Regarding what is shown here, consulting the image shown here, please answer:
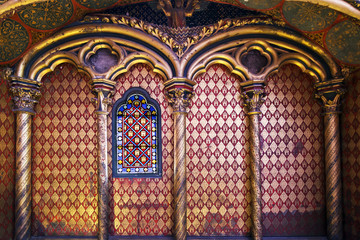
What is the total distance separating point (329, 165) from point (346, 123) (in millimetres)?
829

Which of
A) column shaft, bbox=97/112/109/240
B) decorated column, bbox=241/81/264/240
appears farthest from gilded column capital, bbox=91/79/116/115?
decorated column, bbox=241/81/264/240

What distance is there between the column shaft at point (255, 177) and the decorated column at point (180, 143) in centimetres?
127

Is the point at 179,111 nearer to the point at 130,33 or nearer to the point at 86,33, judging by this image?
the point at 130,33

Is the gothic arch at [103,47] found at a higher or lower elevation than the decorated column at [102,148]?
higher

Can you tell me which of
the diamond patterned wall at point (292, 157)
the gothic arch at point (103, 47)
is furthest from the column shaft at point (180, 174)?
the diamond patterned wall at point (292, 157)

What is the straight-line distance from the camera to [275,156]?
19.2ft

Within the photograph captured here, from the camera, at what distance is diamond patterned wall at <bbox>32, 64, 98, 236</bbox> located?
18.8 feet

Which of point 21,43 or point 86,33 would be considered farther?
point 86,33

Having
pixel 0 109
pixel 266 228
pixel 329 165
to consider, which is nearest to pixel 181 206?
pixel 266 228

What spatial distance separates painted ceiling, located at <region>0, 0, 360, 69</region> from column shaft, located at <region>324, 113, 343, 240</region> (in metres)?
1.14

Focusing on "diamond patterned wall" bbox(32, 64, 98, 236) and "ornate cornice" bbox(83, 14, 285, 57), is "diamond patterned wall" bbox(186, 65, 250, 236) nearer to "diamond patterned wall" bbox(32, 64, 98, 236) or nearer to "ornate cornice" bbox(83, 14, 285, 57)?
"ornate cornice" bbox(83, 14, 285, 57)

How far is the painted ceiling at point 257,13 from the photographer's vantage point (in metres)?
4.57

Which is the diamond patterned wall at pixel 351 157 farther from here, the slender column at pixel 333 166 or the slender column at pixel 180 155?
the slender column at pixel 180 155

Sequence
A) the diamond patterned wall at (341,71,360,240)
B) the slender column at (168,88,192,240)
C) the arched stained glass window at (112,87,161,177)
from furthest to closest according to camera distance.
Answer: the arched stained glass window at (112,87,161,177) < the slender column at (168,88,192,240) < the diamond patterned wall at (341,71,360,240)
